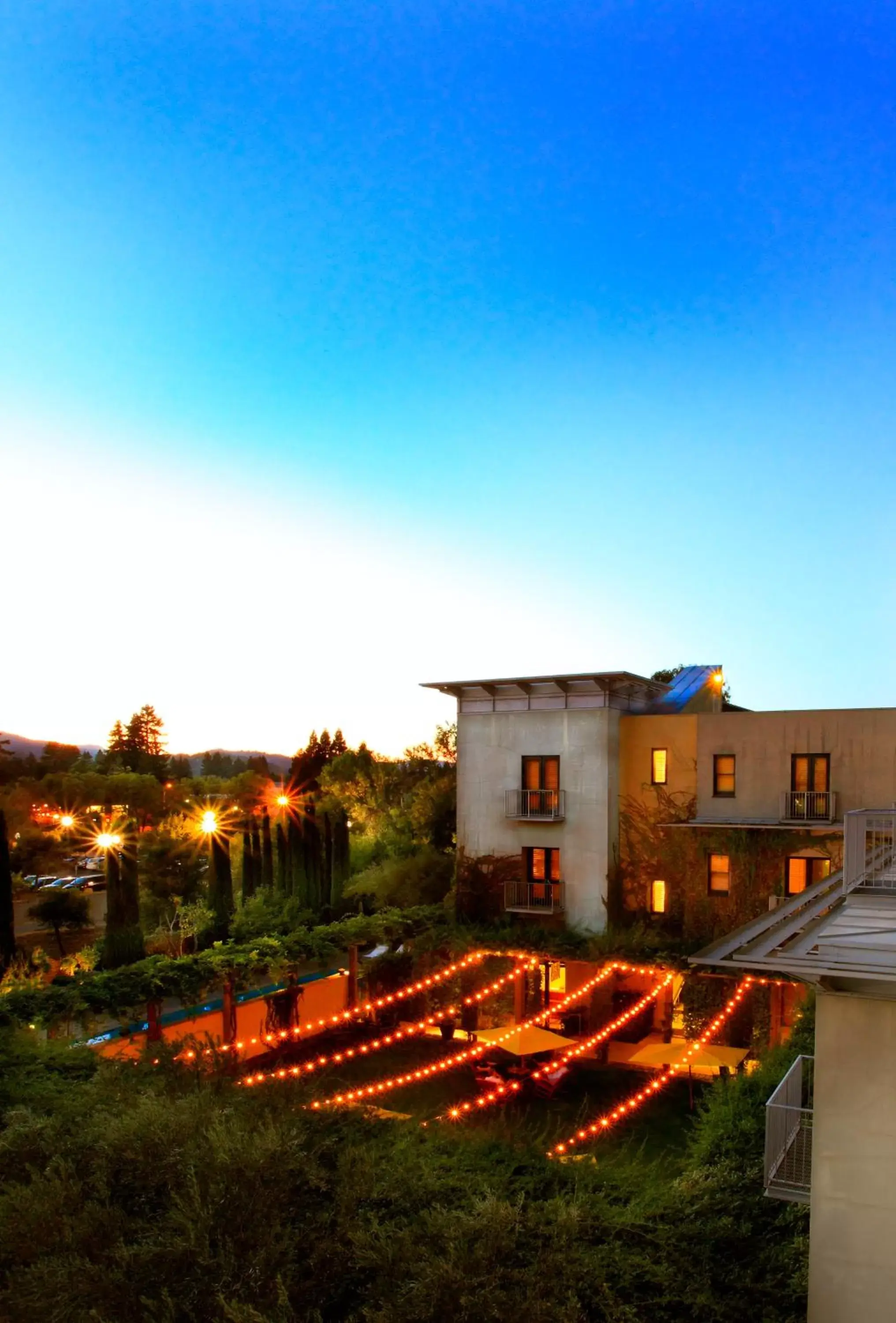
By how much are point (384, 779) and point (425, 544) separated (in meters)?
10.7

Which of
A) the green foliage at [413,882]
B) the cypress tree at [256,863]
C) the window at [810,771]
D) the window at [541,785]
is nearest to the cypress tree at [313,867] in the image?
the green foliage at [413,882]

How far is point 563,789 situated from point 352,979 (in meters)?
8.63

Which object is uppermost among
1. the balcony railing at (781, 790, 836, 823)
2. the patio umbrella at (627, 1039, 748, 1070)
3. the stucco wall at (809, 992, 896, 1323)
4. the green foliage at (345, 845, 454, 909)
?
the balcony railing at (781, 790, 836, 823)

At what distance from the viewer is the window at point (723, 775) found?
82.0 ft

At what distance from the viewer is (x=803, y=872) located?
2367 centimetres

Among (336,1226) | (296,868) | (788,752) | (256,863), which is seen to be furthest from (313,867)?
(336,1226)

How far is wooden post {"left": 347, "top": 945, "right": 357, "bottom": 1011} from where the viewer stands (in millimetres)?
26531

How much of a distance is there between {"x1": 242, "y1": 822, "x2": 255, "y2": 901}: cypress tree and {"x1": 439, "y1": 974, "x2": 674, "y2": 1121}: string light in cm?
1251

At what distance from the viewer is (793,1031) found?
1588 cm

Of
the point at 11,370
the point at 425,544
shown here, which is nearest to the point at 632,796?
the point at 425,544

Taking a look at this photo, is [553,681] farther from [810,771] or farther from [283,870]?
[283,870]

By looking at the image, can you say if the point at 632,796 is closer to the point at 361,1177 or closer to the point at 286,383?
the point at 286,383

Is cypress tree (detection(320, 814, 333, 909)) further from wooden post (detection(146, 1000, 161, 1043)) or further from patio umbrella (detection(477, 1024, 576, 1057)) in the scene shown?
wooden post (detection(146, 1000, 161, 1043))

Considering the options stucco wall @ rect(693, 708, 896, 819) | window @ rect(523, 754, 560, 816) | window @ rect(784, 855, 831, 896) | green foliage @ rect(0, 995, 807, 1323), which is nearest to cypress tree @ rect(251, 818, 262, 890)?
window @ rect(523, 754, 560, 816)
